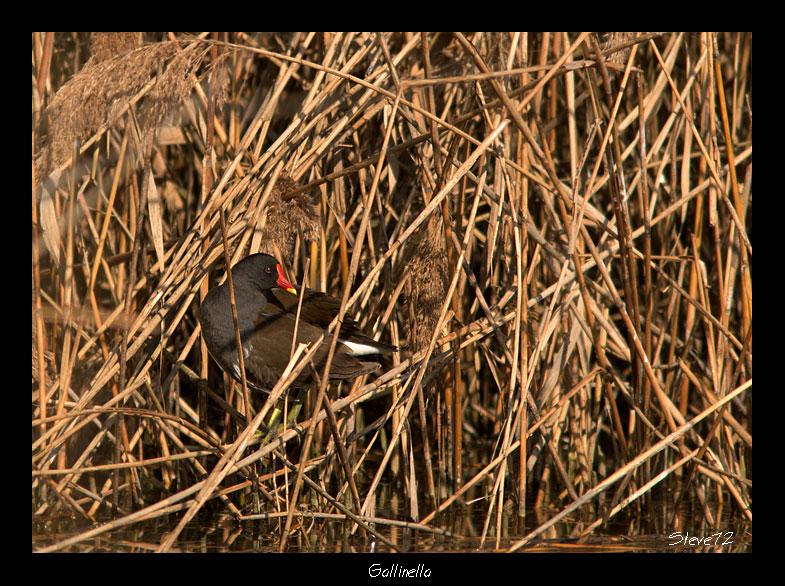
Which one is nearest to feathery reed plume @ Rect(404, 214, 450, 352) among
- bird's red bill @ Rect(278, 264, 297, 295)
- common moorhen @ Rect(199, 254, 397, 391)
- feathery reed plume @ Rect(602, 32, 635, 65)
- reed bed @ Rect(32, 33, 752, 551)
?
reed bed @ Rect(32, 33, 752, 551)

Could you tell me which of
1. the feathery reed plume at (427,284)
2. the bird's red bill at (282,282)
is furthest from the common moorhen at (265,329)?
the feathery reed plume at (427,284)

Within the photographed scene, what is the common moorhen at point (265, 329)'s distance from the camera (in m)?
2.42

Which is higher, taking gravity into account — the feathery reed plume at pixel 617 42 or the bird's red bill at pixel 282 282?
the feathery reed plume at pixel 617 42

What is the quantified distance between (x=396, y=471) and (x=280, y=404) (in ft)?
1.80

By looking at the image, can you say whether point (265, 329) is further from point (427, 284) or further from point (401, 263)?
point (427, 284)

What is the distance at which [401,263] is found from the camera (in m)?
2.69

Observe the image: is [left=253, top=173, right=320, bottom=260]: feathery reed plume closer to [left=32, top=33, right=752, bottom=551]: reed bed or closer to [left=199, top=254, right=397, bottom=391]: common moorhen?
[left=32, top=33, right=752, bottom=551]: reed bed

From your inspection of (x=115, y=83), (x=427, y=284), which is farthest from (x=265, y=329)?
(x=115, y=83)

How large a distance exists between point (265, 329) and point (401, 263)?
1.72ft

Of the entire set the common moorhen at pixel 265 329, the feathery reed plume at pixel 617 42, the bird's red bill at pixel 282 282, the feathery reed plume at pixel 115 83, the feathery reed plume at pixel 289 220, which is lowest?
the common moorhen at pixel 265 329

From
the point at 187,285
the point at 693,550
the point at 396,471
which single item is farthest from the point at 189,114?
the point at 693,550

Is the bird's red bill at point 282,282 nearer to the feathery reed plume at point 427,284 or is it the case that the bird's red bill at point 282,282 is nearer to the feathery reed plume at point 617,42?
the feathery reed plume at point 427,284

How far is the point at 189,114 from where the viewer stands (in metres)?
2.81

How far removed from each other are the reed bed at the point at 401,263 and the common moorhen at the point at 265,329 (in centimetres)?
11
